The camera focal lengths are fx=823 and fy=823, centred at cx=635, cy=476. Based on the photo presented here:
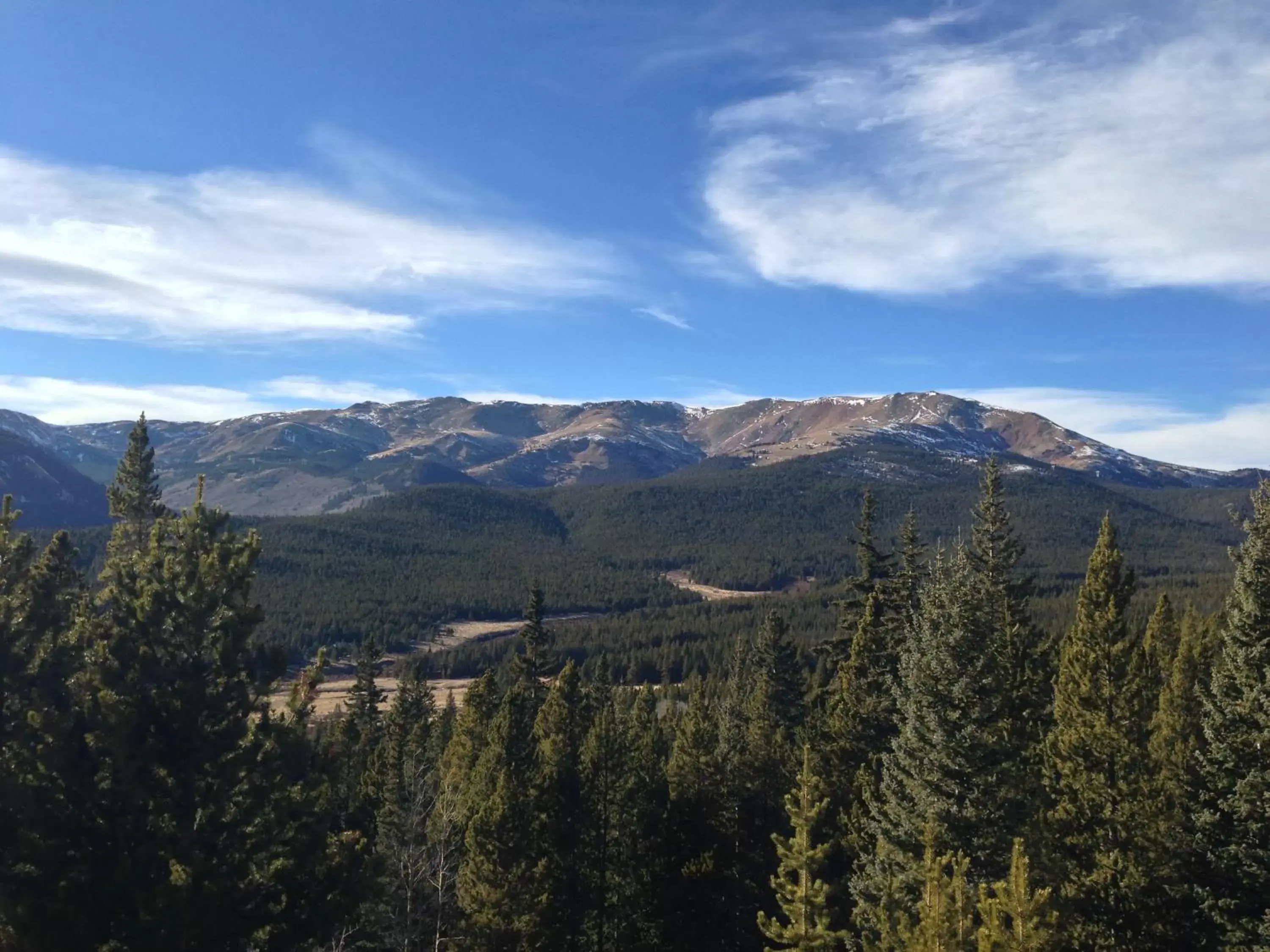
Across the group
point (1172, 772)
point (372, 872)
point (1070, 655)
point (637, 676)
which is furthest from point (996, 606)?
point (637, 676)

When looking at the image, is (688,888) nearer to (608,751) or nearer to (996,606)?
(608,751)

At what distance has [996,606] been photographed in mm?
34062

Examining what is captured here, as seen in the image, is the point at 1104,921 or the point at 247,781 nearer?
the point at 247,781

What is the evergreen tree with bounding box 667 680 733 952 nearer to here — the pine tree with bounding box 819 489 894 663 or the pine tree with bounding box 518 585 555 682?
the pine tree with bounding box 819 489 894 663

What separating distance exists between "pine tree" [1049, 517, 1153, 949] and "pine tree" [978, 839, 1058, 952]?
532 centimetres

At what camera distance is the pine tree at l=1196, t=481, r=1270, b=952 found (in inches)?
826

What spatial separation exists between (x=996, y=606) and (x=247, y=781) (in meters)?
28.4

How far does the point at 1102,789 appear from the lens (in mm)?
25031

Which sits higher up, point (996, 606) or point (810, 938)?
point (996, 606)

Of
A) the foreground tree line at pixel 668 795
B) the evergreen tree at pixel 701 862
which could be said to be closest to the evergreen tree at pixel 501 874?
the foreground tree line at pixel 668 795

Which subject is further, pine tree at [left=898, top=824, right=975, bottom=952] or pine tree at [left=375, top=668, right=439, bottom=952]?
pine tree at [left=375, top=668, right=439, bottom=952]

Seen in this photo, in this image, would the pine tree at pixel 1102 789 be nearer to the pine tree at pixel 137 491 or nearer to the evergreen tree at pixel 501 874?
the evergreen tree at pixel 501 874

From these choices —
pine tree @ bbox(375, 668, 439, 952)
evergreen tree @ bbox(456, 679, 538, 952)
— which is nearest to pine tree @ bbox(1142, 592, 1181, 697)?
evergreen tree @ bbox(456, 679, 538, 952)

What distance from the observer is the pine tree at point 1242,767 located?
68.8ft
